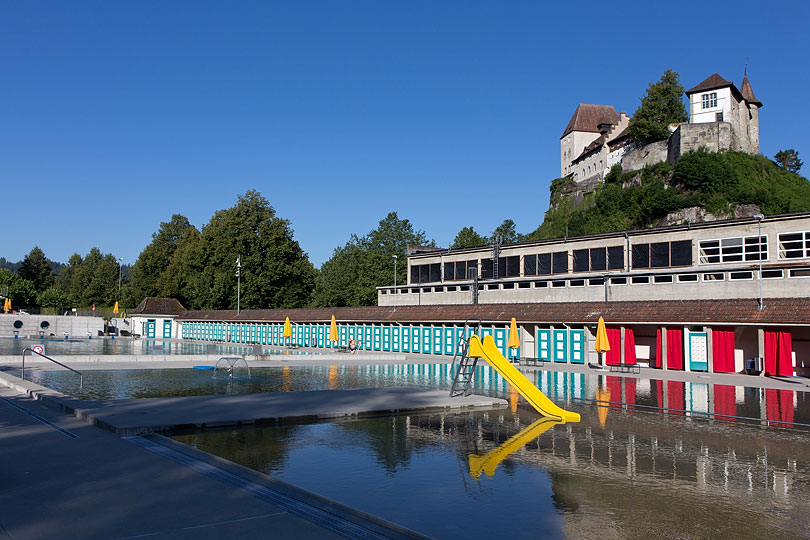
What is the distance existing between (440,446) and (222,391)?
34.6 feet

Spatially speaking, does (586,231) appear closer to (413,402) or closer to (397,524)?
(413,402)

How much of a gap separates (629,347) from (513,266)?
59.2ft

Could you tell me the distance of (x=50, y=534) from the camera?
6.53 metres

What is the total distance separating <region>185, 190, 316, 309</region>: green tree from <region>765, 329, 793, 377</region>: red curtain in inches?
2154

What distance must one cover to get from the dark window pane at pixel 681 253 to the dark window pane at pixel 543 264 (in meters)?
9.32

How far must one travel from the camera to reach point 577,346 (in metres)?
35.8

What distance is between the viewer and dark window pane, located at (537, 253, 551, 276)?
4856 centimetres

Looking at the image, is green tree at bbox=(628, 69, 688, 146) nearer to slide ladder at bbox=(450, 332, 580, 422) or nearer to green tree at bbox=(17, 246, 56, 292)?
slide ladder at bbox=(450, 332, 580, 422)

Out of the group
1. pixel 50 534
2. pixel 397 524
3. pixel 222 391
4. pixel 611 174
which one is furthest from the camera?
pixel 611 174

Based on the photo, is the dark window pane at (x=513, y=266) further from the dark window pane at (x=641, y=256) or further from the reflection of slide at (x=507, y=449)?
the reflection of slide at (x=507, y=449)

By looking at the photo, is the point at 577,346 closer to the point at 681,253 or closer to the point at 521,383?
the point at 681,253

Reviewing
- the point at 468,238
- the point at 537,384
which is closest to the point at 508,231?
the point at 468,238

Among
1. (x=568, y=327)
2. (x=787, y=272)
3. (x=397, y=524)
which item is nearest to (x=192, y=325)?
(x=568, y=327)

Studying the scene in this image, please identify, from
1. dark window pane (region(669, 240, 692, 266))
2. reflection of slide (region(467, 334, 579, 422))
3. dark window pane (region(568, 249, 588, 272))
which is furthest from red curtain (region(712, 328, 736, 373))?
reflection of slide (region(467, 334, 579, 422))
